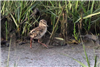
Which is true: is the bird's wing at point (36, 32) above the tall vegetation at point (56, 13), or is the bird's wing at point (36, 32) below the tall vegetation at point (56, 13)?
below

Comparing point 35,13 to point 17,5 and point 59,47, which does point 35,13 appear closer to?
point 17,5

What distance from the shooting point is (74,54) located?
3400 mm

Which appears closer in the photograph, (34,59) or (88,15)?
(34,59)

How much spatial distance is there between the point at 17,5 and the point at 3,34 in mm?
657

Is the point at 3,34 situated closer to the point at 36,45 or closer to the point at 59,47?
the point at 36,45

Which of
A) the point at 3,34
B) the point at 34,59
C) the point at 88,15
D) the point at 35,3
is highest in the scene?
the point at 35,3

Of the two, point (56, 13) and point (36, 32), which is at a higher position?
point (56, 13)

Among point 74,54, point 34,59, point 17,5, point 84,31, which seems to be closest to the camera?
point 34,59

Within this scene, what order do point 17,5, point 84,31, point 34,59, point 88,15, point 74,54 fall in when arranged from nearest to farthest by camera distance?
point 34,59
point 74,54
point 88,15
point 17,5
point 84,31

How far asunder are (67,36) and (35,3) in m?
0.93

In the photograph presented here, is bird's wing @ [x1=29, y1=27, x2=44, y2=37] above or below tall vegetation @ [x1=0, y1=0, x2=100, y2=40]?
below

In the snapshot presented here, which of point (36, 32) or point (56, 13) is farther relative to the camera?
point (56, 13)

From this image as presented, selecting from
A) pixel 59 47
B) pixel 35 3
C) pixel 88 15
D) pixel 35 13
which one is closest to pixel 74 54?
pixel 59 47

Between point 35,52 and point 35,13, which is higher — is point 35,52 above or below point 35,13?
below
